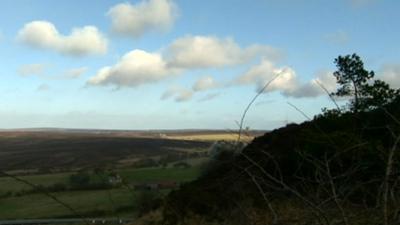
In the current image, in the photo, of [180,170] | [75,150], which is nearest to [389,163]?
[180,170]

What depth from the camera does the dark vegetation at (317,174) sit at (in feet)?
10.7

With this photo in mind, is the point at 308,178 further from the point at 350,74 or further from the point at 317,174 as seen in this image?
the point at 350,74

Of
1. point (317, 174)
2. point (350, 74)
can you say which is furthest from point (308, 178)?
point (350, 74)

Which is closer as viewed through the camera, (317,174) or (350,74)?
(317,174)

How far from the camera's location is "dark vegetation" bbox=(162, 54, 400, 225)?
3.25 metres

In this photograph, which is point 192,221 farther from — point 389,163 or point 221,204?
point 389,163

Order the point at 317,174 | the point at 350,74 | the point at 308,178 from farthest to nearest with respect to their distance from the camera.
Answer: 1. the point at 350,74
2. the point at 308,178
3. the point at 317,174

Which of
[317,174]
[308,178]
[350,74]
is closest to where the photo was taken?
[317,174]

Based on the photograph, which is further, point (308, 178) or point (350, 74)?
point (350, 74)

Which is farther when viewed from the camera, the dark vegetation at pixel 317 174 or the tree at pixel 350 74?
the tree at pixel 350 74

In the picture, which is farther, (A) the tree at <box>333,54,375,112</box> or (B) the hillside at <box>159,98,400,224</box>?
(A) the tree at <box>333,54,375,112</box>

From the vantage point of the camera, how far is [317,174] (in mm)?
3691

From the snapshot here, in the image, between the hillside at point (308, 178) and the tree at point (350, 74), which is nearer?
the hillside at point (308, 178)

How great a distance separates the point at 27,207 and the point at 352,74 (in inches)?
1737
